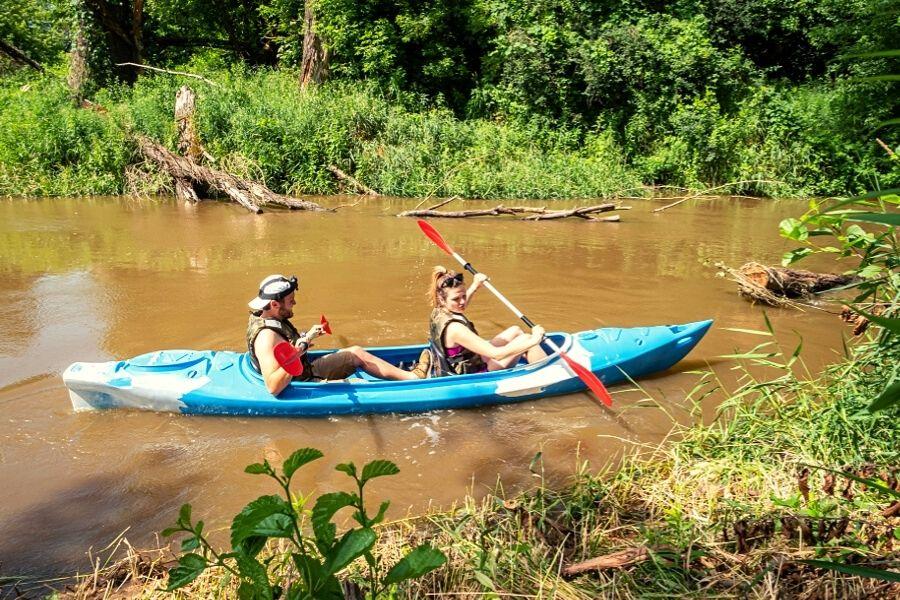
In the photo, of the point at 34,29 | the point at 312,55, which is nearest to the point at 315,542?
the point at 312,55

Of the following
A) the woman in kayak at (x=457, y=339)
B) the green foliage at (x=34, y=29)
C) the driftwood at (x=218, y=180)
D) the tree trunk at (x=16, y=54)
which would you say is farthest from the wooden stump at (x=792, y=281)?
the tree trunk at (x=16, y=54)

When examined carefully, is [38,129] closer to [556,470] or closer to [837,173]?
[556,470]

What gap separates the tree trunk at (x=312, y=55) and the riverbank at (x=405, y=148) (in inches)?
49.8

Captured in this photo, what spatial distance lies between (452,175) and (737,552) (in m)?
11.6

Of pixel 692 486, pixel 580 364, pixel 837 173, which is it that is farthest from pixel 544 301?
pixel 837 173

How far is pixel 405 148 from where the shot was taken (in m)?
13.7

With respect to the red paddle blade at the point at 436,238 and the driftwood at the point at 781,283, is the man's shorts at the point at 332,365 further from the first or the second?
the driftwood at the point at 781,283

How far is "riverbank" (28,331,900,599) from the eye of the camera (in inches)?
82.1

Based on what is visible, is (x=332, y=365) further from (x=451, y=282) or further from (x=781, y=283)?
(x=781, y=283)

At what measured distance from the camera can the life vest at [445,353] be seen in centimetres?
480

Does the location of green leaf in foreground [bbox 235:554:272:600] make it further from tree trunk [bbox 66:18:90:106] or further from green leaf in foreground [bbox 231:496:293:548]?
tree trunk [bbox 66:18:90:106]

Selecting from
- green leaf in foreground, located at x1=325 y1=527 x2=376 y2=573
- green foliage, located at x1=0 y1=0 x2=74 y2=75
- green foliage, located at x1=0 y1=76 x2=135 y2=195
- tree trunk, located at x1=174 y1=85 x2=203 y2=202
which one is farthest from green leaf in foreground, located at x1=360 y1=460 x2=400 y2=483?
green foliage, located at x1=0 y1=0 x2=74 y2=75

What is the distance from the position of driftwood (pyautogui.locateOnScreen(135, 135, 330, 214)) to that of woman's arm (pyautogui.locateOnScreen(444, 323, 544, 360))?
24.8 feet

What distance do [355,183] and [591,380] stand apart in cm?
947
